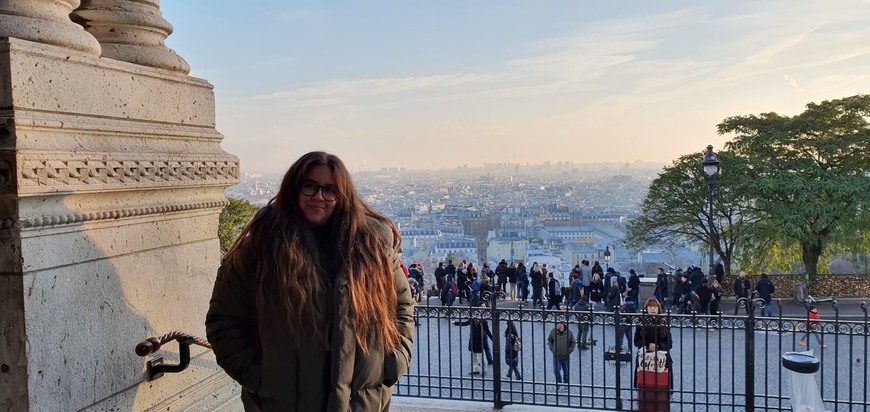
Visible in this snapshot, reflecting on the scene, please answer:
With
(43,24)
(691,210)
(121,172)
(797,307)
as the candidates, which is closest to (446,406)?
(121,172)

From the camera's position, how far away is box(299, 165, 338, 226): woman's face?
2.21 metres

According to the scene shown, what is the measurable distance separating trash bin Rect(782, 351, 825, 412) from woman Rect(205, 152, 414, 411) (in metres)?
3.51

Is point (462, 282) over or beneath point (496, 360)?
beneath

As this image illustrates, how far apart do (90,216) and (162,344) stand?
2.02 ft

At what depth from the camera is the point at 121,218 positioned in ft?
8.23

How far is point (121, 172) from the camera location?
2428 millimetres

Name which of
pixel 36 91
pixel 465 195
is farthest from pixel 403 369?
pixel 465 195

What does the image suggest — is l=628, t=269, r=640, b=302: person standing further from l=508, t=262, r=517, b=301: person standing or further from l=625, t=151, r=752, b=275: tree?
l=625, t=151, r=752, b=275: tree

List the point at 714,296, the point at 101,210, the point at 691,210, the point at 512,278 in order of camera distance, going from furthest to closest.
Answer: the point at 691,210 → the point at 512,278 → the point at 714,296 → the point at 101,210

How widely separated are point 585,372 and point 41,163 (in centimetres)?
1097

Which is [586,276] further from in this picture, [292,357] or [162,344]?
[292,357]

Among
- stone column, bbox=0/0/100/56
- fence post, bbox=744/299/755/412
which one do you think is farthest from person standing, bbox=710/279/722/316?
stone column, bbox=0/0/100/56

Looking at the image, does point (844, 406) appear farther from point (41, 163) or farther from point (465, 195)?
point (465, 195)

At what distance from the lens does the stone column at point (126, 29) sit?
9.26ft
